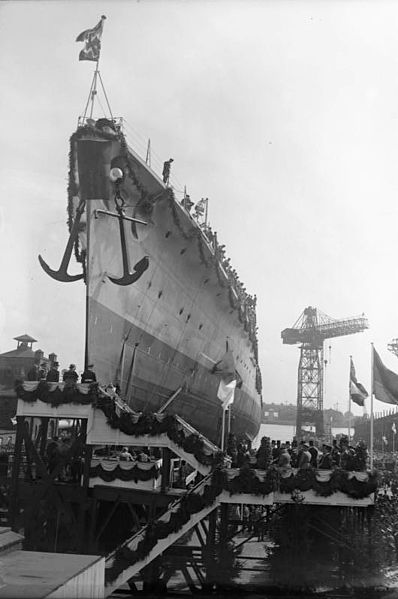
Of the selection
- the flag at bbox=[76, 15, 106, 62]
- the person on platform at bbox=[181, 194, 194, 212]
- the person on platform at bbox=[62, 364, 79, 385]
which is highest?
the flag at bbox=[76, 15, 106, 62]

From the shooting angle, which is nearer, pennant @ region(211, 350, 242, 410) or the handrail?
the handrail

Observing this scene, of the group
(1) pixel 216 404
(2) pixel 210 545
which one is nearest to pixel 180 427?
(2) pixel 210 545

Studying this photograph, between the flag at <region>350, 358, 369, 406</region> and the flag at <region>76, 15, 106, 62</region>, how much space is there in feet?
42.1

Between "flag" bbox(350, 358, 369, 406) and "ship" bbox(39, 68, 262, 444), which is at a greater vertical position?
"ship" bbox(39, 68, 262, 444)

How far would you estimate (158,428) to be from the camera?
12.2 meters

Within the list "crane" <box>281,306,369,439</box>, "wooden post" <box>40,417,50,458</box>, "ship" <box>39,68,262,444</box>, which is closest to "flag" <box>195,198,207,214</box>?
"ship" <box>39,68,262,444</box>

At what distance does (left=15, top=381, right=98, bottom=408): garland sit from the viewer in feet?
41.2

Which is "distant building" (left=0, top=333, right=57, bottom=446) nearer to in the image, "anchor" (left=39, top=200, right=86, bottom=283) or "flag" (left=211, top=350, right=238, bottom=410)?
"anchor" (left=39, top=200, right=86, bottom=283)

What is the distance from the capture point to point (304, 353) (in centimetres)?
8412

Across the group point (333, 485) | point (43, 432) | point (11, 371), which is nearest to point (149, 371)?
point (43, 432)

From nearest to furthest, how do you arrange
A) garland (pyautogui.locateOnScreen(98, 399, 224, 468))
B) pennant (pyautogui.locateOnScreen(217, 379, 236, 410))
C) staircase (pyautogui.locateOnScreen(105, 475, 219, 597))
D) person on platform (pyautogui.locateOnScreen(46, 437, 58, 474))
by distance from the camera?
staircase (pyautogui.locateOnScreen(105, 475, 219, 597)) < garland (pyautogui.locateOnScreen(98, 399, 224, 468)) < person on platform (pyautogui.locateOnScreen(46, 437, 58, 474)) < pennant (pyautogui.locateOnScreen(217, 379, 236, 410))

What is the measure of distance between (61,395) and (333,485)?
19.1 ft

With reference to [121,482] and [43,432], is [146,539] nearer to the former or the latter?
[121,482]

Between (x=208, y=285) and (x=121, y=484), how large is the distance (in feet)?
41.3
